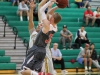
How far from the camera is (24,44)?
54.2 ft

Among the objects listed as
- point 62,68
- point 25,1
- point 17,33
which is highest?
point 25,1

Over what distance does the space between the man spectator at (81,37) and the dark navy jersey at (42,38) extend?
29.4 ft

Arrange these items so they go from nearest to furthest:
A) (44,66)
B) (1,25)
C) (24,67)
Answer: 1. (24,67)
2. (44,66)
3. (1,25)

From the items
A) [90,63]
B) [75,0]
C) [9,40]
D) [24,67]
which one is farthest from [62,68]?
[24,67]

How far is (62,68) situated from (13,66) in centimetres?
179

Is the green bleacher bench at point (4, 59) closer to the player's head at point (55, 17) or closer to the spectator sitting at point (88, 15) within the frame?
the spectator sitting at point (88, 15)

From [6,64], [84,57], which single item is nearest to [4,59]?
[6,64]

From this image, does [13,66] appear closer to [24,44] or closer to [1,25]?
[24,44]

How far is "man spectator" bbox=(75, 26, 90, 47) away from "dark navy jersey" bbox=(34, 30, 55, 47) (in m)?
8.96

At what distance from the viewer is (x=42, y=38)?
7.77 m

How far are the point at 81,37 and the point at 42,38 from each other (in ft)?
30.3

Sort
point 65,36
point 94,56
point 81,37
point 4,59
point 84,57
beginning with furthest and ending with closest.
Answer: point 81,37 → point 65,36 → point 94,56 → point 84,57 → point 4,59

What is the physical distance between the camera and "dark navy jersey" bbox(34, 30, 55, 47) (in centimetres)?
773

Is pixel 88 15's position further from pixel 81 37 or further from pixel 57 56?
pixel 57 56
